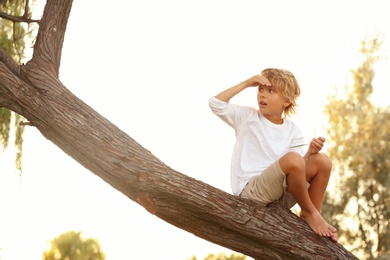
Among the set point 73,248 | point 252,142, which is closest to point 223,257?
point 73,248

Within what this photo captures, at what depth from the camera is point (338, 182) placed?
1563 centimetres

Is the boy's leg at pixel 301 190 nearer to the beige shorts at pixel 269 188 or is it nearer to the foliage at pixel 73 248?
the beige shorts at pixel 269 188

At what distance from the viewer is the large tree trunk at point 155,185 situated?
4438mm

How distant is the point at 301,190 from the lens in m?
4.44

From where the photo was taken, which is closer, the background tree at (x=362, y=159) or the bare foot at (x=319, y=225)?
the bare foot at (x=319, y=225)

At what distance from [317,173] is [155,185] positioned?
3.19ft

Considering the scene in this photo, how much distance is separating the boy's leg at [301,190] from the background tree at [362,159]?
36.0 ft

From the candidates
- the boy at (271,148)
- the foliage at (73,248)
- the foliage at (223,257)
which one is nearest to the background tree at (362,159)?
the foliage at (223,257)

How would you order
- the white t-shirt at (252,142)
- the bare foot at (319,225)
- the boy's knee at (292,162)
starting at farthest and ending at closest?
1. the white t-shirt at (252,142)
2. the bare foot at (319,225)
3. the boy's knee at (292,162)

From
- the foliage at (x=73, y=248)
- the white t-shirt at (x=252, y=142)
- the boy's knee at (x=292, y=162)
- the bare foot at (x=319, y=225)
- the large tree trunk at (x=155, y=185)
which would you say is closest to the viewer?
the boy's knee at (x=292, y=162)

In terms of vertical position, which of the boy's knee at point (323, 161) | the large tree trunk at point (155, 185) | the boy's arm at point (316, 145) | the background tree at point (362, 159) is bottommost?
the large tree trunk at point (155, 185)

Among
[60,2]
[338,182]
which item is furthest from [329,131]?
[60,2]

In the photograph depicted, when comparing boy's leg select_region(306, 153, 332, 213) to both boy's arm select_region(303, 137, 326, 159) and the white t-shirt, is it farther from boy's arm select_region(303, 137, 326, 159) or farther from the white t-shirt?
the white t-shirt

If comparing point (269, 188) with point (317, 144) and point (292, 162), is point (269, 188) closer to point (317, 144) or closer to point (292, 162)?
point (292, 162)
